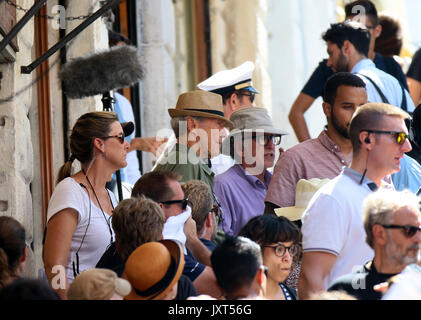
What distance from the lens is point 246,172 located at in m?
6.36

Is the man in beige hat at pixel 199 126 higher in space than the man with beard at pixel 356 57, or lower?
lower

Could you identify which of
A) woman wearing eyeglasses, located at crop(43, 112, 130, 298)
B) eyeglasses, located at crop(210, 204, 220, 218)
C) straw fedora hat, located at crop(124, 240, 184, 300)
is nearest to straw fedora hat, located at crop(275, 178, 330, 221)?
eyeglasses, located at crop(210, 204, 220, 218)

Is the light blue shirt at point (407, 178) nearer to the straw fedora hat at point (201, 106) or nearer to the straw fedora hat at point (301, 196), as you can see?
the straw fedora hat at point (301, 196)

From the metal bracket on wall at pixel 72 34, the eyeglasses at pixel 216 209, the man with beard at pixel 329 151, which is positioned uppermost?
the metal bracket on wall at pixel 72 34

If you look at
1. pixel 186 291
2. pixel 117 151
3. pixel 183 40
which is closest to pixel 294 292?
pixel 186 291

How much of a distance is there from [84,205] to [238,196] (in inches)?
48.1

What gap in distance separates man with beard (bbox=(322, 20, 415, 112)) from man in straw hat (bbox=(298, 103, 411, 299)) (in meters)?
1.52

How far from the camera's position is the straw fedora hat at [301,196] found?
5.52 metres

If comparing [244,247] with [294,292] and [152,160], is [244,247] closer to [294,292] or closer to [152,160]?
[294,292]

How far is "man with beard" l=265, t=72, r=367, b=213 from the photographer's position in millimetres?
5859

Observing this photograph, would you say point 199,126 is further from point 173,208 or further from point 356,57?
point 173,208

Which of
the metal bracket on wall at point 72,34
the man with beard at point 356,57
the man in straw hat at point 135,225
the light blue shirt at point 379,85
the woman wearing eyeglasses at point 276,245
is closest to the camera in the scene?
the man in straw hat at point 135,225

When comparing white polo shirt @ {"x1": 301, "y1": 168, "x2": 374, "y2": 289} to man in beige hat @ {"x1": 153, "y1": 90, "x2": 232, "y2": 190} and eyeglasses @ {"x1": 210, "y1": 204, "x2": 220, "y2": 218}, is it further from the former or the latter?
man in beige hat @ {"x1": 153, "y1": 90, "x2": 232, "y2": 190}

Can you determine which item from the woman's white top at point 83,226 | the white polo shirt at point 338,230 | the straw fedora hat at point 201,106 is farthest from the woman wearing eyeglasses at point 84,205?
the white polo shirt at point 338,230
